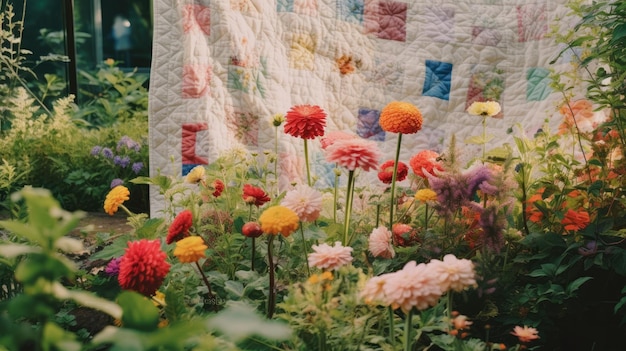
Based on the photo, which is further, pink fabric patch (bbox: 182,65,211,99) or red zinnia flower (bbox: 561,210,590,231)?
pink fabric patch (bbox: 182,65,211,99)

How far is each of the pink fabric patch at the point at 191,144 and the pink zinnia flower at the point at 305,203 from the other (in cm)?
108

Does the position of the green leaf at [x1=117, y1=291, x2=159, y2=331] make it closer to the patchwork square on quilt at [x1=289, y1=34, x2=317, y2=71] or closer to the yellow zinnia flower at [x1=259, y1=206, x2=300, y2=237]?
the yellow zinnia flower at [x1=259, y1=206, x2=300, y2=237]

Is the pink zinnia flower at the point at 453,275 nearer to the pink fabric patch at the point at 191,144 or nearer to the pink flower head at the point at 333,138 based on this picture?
the pink flower head at the point at 333,138

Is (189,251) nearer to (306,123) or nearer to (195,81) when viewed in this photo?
(306,123)

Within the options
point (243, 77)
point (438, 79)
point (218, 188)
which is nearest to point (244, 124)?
point (243, 77)

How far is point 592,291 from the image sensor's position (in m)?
1.19

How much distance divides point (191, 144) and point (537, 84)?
45.0 inches

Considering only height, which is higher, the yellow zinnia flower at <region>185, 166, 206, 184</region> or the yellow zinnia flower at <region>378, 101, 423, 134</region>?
the yellow zinnia flower at <region>378, 101, 423, 134</region>

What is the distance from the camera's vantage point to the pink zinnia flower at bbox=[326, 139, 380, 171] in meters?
0.92

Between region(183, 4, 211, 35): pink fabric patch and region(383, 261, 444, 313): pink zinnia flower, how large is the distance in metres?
1.45

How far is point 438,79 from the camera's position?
2.15m

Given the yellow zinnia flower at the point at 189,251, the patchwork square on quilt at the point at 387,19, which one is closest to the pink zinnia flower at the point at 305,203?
the yellow zinnia flower at the point at 189,251

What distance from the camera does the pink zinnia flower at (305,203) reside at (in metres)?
0.94

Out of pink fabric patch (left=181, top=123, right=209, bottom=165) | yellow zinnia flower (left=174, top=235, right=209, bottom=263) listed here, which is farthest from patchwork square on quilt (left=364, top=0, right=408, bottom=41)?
yellow zinnia flower (left=174, top=235, right=209, bottom=263)
